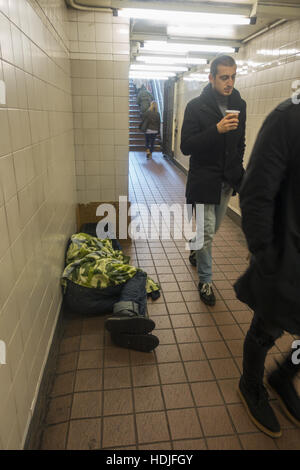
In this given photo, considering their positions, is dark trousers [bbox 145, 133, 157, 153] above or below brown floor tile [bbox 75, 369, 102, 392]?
above

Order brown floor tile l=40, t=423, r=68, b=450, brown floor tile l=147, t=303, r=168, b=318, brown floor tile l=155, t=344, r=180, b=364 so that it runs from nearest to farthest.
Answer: brown floor tile l=40, t=423, r=68, b=450 → brown floor tile l=155, t=344, r=180, b=364 → brown floor tile l=147, t=303, r=168, b=318

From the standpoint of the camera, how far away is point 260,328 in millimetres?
1512

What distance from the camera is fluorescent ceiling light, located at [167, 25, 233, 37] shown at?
12.3 feet

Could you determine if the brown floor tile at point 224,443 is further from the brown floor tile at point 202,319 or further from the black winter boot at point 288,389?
the brown floor tile at point 202,319

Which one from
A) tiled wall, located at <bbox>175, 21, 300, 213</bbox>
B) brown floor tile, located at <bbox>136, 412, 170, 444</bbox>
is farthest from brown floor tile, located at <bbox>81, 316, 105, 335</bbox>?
tiled wall, located at <bbox>175, 21, 300, 213</bbox>

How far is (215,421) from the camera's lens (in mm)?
1617

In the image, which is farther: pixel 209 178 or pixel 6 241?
pixel 209 178

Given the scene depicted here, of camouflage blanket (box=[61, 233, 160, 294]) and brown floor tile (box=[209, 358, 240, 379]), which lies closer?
brown floor tile (box=[209, 358, 240, 379])

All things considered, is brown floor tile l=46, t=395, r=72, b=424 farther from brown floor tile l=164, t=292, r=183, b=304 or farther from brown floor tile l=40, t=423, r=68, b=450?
brown floor tile l=164, t=292, r=183, b=304

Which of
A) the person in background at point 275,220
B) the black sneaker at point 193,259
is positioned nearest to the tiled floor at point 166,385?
the black sneaker at point 193,259

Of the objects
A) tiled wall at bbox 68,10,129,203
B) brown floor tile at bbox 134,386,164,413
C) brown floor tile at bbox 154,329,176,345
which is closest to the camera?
brown floor tile at bbox 134,386,164,413
